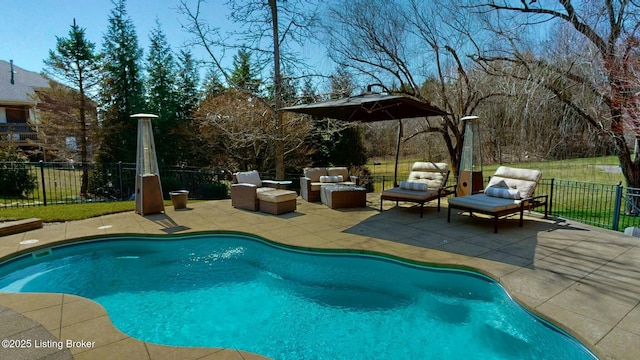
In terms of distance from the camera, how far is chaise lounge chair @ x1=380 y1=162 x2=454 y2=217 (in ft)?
22.0

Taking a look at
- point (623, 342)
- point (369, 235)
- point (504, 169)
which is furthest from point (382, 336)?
point (504, 169)

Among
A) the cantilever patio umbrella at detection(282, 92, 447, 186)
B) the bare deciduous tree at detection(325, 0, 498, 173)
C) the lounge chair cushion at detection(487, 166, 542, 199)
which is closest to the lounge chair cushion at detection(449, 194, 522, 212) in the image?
the lounge chair cushion at detection(487, 166, 542, 199)

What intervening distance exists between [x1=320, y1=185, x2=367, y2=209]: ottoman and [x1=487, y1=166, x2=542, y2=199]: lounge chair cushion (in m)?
2.82

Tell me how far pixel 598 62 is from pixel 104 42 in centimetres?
1606

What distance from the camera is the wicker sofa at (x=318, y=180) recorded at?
8398 mm

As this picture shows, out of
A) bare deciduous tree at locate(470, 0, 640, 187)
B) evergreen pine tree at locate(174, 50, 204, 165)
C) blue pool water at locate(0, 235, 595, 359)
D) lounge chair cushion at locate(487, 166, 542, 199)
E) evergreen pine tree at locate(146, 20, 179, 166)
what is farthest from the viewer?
evergreen pine tree at locate(174, 50, 204, 165)

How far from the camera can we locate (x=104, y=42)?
12734 millimetres

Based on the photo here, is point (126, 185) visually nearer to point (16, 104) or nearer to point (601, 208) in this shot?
point (601, 208)

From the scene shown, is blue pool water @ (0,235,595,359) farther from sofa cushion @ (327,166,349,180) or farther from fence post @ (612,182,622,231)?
sofa cushion @ (327,166,349,180)

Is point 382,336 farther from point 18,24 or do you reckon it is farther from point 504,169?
point 18,24

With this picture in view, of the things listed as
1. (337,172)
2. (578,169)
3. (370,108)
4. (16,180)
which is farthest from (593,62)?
(16,180)

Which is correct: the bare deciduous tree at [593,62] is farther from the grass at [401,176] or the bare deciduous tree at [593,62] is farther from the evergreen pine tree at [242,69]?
the evergreen pine tree at [242,69]

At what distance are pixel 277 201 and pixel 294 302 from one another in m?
3.47

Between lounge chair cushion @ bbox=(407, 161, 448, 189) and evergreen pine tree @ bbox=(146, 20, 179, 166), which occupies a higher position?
evergreen pine tree @ bbox=(146, 20, 179, 166)
